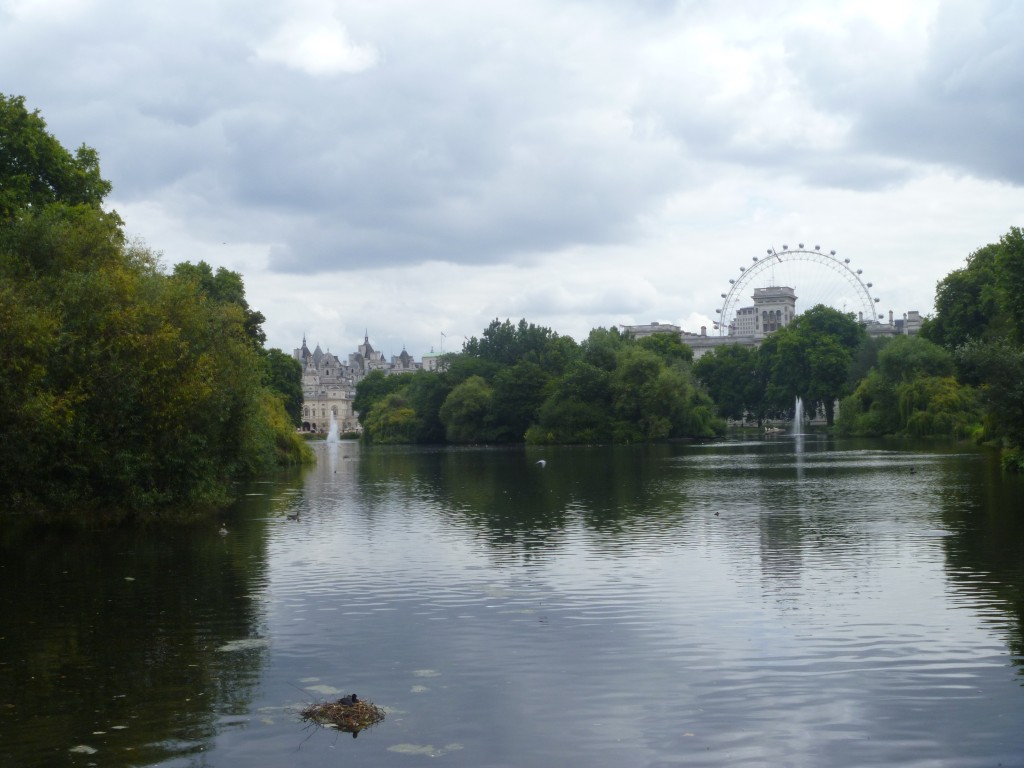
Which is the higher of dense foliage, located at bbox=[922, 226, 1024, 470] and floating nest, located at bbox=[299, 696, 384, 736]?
dense foliage, located at bbox=[922, 226, 1024, 470]

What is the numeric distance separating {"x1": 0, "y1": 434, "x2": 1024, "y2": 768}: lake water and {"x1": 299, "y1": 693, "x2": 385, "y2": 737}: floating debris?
0.77 ft

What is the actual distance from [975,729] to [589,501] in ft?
98.1

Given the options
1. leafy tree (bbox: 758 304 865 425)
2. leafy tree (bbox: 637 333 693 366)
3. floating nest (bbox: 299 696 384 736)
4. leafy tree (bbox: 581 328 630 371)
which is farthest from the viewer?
leafy tree (bbox: 637 333 693 366)

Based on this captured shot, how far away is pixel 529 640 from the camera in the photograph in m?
16.9

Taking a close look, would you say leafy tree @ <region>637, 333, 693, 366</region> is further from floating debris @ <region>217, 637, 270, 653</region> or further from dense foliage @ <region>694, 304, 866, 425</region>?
floating debris @ <region>217, 637, 270, 653</region>

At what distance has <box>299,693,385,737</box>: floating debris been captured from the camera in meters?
12.6

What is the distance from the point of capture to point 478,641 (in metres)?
16.9

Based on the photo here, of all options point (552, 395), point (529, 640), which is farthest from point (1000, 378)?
point (552, 395)

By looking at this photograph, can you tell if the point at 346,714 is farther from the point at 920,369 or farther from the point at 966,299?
the point at 920,369

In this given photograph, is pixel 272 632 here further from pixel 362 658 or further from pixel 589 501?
pixel 589 501

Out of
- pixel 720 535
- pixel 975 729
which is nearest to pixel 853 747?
pixel 975 729

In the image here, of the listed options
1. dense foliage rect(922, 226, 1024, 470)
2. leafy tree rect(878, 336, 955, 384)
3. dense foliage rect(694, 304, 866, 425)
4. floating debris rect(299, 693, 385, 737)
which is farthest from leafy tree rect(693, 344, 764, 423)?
floating debris rect(299, 693, 385, 737)

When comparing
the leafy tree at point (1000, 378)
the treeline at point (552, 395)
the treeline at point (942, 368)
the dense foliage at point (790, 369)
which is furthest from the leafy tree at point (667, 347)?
the leafy tree at point (1000, 378)

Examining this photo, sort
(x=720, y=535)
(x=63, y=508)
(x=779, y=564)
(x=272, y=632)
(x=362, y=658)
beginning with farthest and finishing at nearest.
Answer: (x=63, y=508) < (x=720, y=535) < (x=779, y=564) < (x=272, y=632) < (x=362, y=658)
